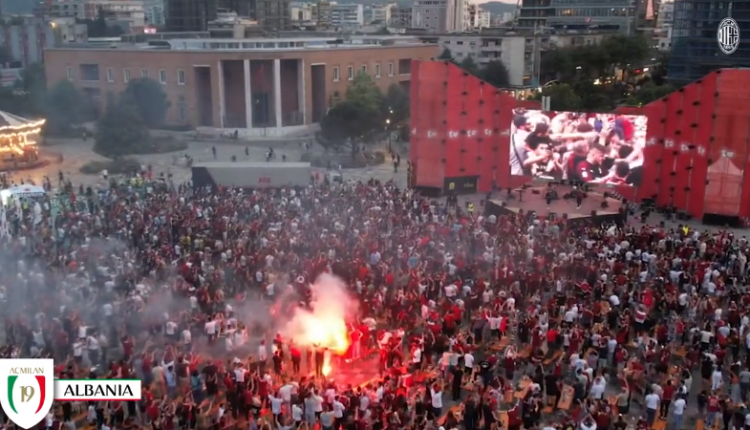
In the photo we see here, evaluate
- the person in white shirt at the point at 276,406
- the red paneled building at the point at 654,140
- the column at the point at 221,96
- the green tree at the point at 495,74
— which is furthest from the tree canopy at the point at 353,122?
the person in white shirt at the point at 276,406

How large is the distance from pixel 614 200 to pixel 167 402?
2484cm

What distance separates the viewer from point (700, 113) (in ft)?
102

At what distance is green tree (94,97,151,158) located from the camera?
46875 mm

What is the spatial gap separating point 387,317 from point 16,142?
34539 mm

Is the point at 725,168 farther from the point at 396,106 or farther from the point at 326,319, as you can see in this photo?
the point at 396,106

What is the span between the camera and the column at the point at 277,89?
5916 cm

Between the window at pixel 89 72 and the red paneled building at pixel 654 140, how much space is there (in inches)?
1500

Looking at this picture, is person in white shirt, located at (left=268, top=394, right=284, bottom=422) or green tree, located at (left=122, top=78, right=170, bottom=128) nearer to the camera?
person in white shirt, located at (left=268, top=394, right=284, bottom=422)

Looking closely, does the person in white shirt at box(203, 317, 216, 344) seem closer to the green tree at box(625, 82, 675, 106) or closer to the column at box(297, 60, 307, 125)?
the column at box(297, 60, 307, 125)

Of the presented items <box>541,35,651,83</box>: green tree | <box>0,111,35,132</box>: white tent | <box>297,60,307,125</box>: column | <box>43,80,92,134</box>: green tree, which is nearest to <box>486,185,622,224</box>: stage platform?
<box>297,60,307,125</box>: column

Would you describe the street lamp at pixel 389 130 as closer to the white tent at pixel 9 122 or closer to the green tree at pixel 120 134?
the green tree at pixel 120 134

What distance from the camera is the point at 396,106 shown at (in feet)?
196

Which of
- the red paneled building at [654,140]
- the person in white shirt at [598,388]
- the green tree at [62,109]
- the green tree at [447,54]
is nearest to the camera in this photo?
the person in white shirt at [598,388]

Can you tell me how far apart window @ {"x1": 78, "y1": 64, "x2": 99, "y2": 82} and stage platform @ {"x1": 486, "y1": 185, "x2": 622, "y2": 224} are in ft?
140
